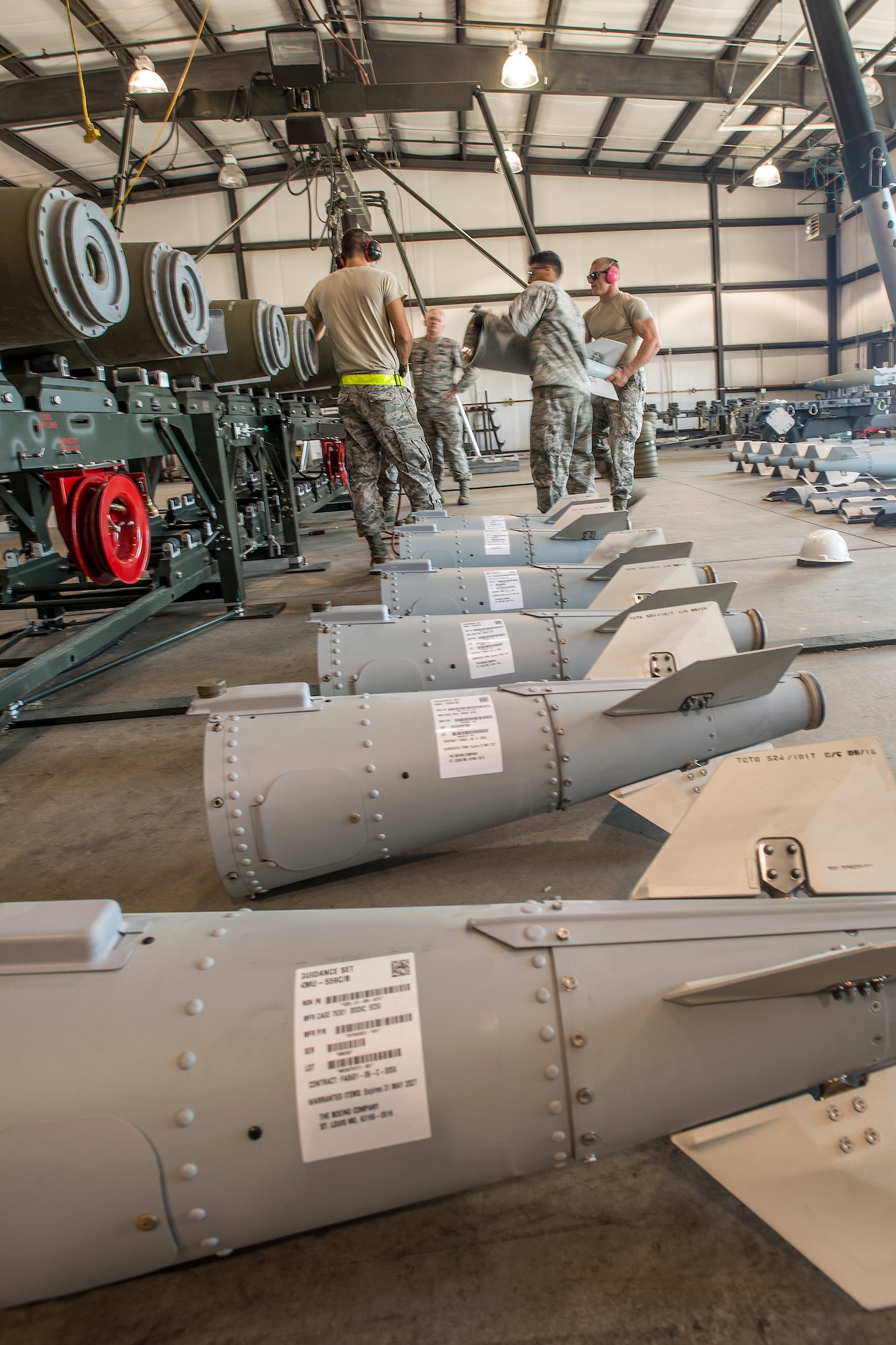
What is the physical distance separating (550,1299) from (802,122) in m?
17.5

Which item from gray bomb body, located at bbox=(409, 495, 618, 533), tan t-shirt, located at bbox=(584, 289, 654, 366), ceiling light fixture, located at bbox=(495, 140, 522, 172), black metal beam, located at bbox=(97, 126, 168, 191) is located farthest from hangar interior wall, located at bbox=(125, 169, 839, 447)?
gray bomb body, located at bbox=(409, 495, 618, 533)

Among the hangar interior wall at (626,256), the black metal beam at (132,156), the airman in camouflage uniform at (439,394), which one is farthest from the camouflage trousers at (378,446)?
the hangar interior wall at (626,256)

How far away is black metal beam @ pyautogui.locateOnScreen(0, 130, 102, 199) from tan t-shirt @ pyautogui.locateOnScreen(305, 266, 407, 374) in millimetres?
11137

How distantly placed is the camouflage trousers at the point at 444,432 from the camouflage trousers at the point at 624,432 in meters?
2.57

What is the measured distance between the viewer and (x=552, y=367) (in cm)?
469

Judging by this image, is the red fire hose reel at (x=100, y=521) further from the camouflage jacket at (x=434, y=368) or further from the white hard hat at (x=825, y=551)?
the camouflage jacket at (x=434, y=368)

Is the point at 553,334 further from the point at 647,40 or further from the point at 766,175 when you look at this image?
the point at 766,175

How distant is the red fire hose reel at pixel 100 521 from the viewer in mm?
3225

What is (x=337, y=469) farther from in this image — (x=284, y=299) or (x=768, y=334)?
(x=768, y=334)

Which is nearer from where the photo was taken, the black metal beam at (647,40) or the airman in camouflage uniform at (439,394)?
the airman in camouflage uniform at (439,394)

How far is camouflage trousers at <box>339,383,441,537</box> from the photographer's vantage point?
4500mm

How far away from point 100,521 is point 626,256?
17.6 meters

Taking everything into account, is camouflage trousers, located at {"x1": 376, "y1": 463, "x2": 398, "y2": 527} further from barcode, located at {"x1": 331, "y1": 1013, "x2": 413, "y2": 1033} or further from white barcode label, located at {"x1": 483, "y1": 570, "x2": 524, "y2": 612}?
barcode, located at {"x1": 331, "y1": 1013, "x2": 413, "y2": 1033}

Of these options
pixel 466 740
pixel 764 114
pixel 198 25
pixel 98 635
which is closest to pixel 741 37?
pixel 764 114
